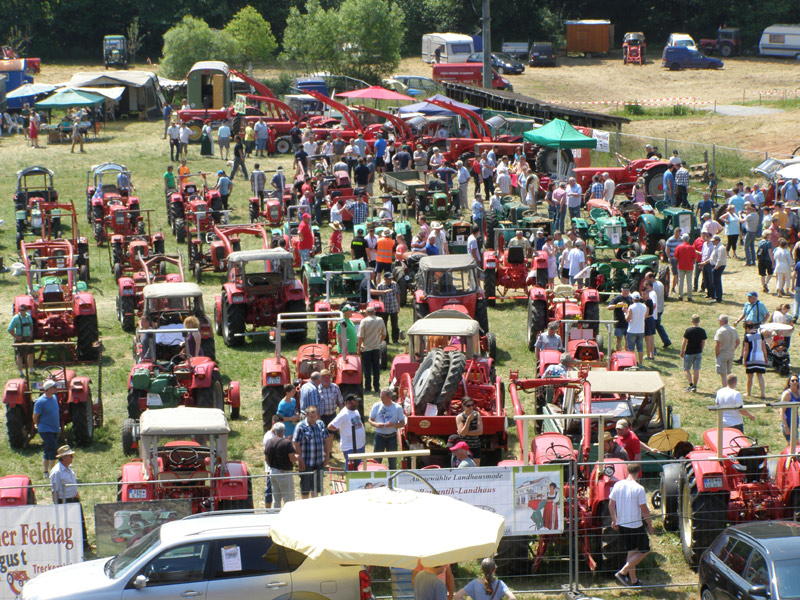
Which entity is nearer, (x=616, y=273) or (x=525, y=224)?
(x=616, y=273)

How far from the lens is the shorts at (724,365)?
1731cm

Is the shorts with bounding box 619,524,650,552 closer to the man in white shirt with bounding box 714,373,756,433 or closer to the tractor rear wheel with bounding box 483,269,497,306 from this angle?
the man in white shirt with bounding box 714,373,756,433

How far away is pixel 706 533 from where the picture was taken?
11719 mm

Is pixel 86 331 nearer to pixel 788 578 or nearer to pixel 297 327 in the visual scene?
pixel 297 327

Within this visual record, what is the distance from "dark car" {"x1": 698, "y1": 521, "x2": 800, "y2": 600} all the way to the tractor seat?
1210 cm

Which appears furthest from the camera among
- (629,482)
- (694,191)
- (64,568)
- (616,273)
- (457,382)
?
(694,191)

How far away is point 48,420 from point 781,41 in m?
53.0

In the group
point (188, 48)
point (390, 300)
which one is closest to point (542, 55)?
point (188, 48)

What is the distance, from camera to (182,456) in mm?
12461

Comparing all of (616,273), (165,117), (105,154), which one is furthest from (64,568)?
(165,117)

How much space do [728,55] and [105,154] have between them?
119 feet

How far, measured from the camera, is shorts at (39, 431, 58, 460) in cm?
1425

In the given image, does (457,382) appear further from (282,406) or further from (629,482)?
(629,482)

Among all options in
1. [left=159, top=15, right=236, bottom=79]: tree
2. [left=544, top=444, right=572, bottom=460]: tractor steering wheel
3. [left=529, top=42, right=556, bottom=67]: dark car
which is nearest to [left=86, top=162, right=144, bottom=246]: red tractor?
[left=544, top=444, right=572, bottom=460]: tractor steering wheel
